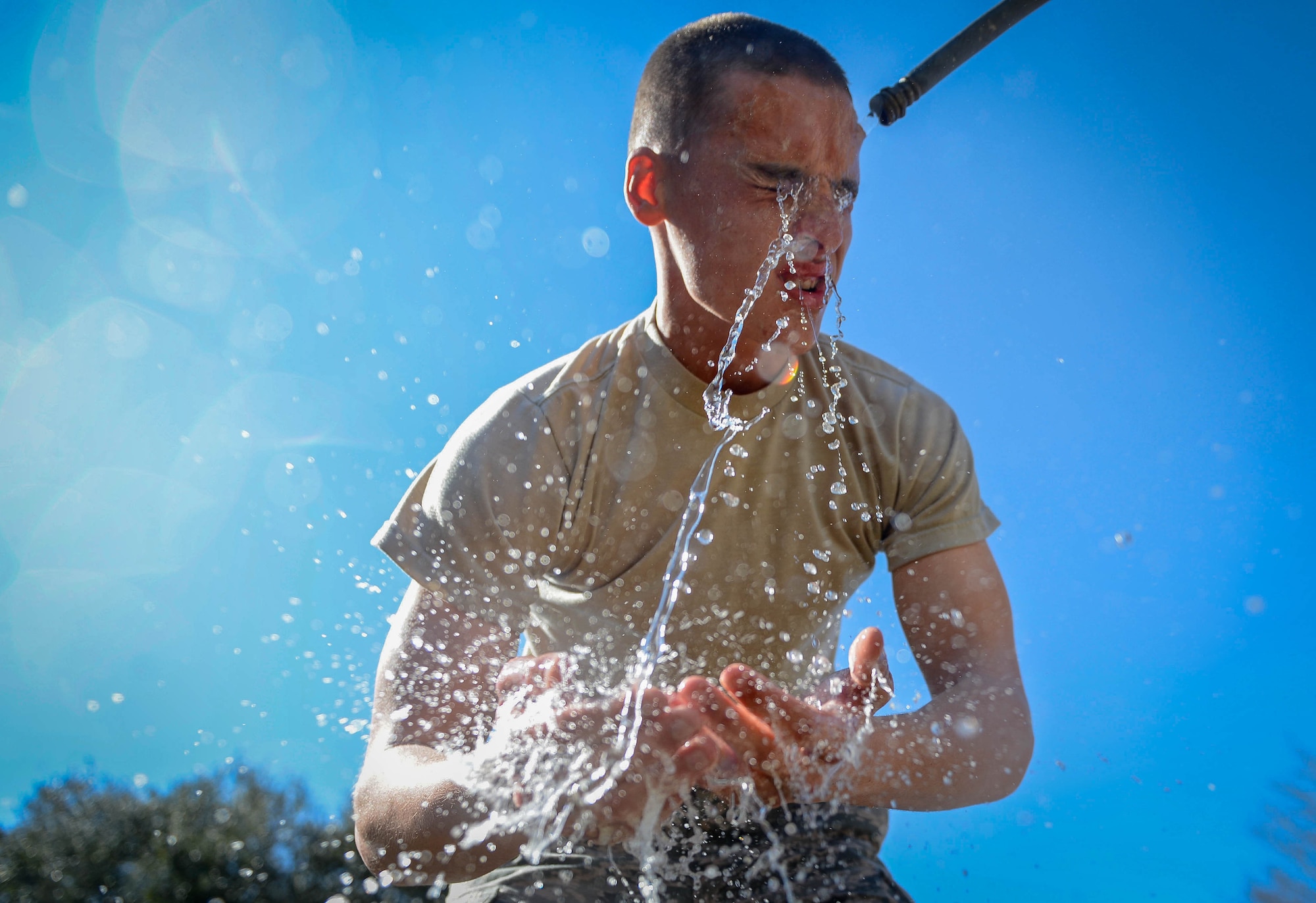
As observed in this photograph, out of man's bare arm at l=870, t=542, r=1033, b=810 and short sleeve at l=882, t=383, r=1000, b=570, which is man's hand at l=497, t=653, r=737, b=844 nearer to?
man's bare arm at l=870, t=542, r=1033, b=810

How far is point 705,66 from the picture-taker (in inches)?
77.4

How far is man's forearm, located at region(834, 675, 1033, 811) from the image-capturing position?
1365mm

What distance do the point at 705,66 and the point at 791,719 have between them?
5.11 feet

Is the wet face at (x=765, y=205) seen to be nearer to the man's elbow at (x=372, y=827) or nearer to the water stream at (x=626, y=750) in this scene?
the water stream at (x=626, y=750)

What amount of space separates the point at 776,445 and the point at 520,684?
88cm

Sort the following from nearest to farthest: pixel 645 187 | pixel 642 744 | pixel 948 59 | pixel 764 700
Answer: pixel 642 744
pixel 764 700
pixel 645 187
pixel 948 59

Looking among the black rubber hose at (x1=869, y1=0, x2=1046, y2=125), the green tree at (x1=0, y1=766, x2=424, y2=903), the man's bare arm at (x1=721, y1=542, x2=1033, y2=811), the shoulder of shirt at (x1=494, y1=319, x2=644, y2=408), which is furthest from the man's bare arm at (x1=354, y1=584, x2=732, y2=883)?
the green tree at (x1=0, y1=766, x2=424, y2=903)

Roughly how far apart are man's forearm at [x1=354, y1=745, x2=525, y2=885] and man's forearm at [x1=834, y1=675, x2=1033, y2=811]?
606mm

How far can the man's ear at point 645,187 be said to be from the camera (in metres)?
2.02

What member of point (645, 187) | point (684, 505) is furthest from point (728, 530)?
point (645, 187)

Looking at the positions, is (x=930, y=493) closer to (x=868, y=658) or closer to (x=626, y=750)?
(x=868, y=658)

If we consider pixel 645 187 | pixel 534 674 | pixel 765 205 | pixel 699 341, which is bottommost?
pixel 534 674

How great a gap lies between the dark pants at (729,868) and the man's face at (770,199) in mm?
1032

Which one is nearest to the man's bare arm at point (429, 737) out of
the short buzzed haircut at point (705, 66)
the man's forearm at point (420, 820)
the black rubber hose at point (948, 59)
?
the man's forearm at point (420, 820)
